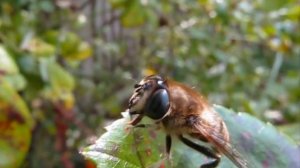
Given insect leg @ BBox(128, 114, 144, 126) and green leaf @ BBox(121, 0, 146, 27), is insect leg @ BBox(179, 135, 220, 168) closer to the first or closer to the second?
insect leg @ BBox(128, 114, 144, 126)

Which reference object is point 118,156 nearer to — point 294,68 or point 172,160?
point 172,160

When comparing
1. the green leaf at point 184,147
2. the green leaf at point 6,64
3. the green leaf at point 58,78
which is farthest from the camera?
the green leaf at point 58,78

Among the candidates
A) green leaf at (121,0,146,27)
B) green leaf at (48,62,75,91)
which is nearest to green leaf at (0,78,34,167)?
green leaf at (48,62,75,91)

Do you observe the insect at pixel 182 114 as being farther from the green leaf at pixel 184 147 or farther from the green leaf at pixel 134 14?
the green leaf at pixel 134 14

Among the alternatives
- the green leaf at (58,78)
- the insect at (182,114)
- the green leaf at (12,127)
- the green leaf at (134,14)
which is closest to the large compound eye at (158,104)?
the insect at (182,114)

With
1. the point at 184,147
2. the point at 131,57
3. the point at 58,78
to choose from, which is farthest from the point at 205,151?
the point at 131,57

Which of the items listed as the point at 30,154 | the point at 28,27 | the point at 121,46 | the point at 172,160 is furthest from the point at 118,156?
the point at 121,46
